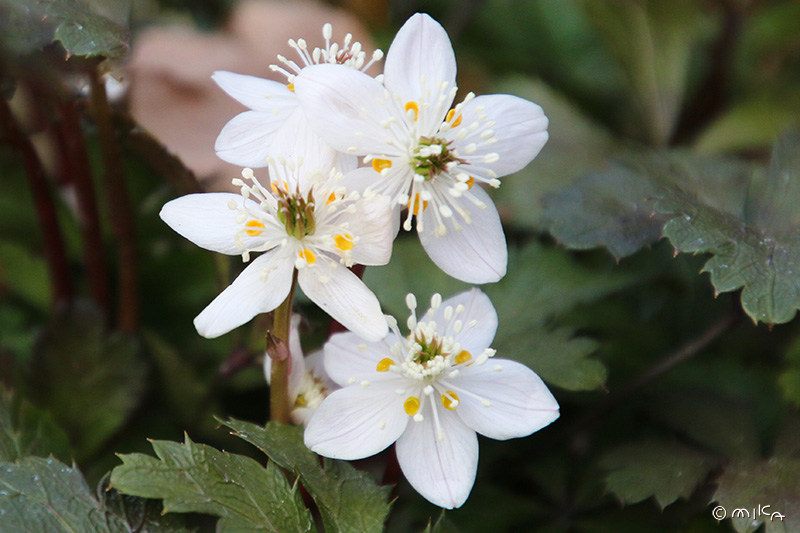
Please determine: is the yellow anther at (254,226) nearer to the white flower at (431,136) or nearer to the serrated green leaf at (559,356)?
the white flower at (431,136)

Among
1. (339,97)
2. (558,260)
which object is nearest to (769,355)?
Answer: (558,260)

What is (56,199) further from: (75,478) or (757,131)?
(757,131)

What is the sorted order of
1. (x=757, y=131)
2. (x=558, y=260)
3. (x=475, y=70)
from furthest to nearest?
(x=475, y=70), (x=757, y=131), (x=558, y=260)

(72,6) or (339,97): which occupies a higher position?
(72,6)

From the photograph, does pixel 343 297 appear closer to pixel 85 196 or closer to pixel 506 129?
pixel 506 129

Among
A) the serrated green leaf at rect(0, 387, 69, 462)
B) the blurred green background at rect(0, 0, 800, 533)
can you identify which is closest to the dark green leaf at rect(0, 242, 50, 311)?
the blurred green background at rect(0, 0, 800, 533)

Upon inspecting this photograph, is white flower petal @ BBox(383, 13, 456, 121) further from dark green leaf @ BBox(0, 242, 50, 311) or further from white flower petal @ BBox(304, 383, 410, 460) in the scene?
dark green leaf @ BBox(0, 242, 50, 311)

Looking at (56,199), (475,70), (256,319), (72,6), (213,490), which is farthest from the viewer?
(475,70)
